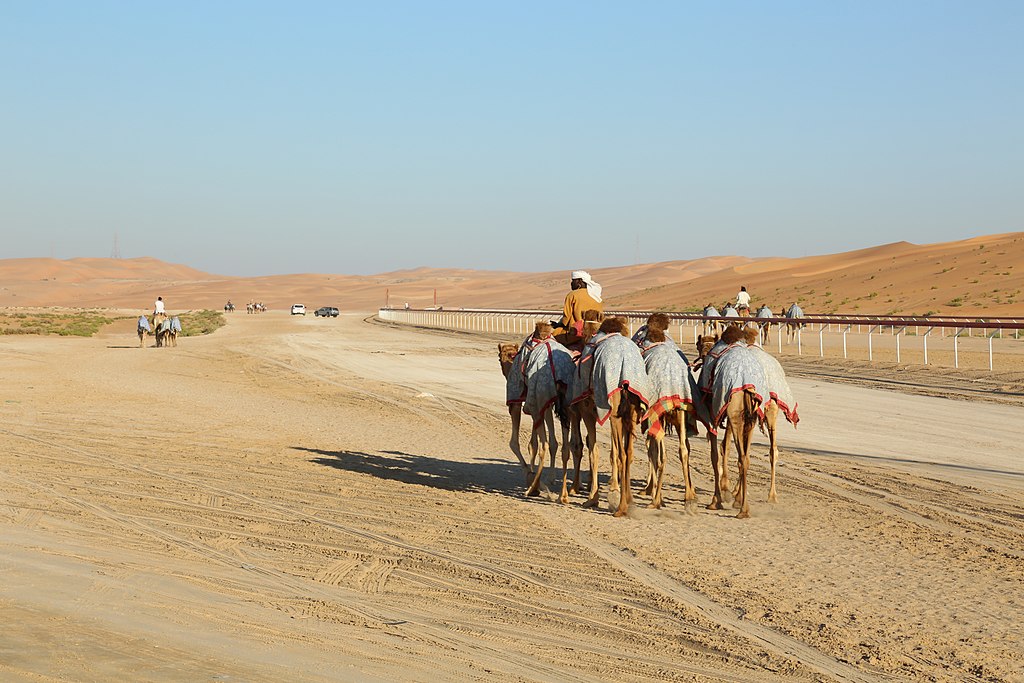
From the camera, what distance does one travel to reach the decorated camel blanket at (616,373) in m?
10.9

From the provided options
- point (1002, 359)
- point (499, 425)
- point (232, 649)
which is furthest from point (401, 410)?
point (1002, 359)

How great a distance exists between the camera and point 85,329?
67062 millimetres

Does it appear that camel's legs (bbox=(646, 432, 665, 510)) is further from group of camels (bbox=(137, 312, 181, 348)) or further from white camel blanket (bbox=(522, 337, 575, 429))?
group of camels (bbox=(137, 312, 181, 348))

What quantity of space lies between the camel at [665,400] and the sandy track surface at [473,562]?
1.45 feet

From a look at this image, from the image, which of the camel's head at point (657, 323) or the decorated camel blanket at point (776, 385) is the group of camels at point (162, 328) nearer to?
the camel's head at point (657, 323)

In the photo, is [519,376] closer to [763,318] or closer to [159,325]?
[763,318]

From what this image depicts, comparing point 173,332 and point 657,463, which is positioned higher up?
point 173,332

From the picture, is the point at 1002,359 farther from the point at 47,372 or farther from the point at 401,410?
the point at 47,372

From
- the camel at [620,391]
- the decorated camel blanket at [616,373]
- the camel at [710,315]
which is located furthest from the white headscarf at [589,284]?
the camel at [710,315]

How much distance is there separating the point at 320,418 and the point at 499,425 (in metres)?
3.45

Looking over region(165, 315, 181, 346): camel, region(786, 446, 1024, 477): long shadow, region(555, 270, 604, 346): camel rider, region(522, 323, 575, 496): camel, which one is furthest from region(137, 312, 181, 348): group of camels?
region(522, 323, 575, 496): camel

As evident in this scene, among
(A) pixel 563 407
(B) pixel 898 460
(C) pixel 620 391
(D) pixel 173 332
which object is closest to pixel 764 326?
(D) pixel 173 332

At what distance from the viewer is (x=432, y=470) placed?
47.3 feet

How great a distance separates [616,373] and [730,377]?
107 centimetres
